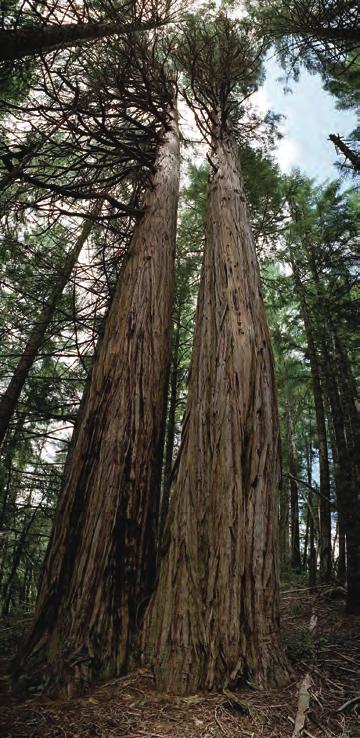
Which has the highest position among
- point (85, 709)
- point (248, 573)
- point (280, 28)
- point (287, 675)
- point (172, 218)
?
point (280, 28)

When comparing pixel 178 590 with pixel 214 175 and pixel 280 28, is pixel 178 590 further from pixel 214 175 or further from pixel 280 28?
pixel 280 28

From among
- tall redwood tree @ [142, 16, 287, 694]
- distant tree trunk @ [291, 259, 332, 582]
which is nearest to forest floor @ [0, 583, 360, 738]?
tall redwood tree @ [142, 16, 287, 694]

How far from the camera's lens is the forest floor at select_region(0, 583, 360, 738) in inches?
53.7

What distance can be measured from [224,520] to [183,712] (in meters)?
0.77

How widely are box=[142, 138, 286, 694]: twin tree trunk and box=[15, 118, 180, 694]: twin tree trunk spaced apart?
21cm

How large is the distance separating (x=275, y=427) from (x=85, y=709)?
5.41 feet

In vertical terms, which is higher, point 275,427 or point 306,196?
point 306,196

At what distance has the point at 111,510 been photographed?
2.15 metres

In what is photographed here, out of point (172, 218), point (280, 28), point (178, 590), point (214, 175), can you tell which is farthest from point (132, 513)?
point (280, 28)

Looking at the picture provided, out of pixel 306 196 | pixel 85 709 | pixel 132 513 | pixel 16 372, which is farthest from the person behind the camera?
pixel 306 196

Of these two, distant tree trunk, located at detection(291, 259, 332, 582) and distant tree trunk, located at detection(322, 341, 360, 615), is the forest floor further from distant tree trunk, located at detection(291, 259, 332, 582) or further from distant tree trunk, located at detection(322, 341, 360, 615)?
distant tree trunk, located at detection(291, 259, 332, 582)

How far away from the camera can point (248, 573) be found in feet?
6.11

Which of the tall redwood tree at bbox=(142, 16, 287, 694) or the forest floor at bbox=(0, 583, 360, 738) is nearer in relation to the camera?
the forest floor at bbox=(0, 583, 360, 738)

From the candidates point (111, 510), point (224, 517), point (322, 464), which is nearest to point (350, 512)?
point (322, 464)
